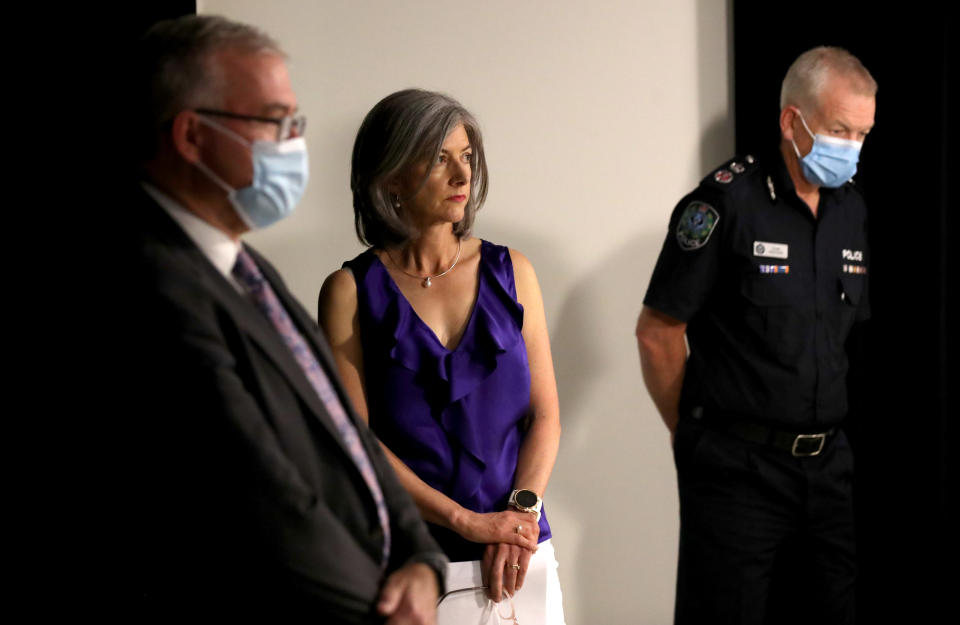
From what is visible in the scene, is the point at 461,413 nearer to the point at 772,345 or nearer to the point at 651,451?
the point at 772,345

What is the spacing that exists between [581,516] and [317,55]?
160cm

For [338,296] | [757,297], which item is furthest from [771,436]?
[338,296]

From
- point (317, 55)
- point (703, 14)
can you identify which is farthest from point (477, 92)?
point (703, 14)

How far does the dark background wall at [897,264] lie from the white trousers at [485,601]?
144 cm

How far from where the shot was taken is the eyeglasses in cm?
134

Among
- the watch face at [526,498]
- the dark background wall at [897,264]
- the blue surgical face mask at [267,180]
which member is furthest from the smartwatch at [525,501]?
the dark background wall at [897,264]

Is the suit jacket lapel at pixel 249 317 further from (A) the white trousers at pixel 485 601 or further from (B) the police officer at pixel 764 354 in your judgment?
(B) the police officer at pixel 764 354

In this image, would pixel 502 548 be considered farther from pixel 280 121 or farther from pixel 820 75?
pixel 820 75

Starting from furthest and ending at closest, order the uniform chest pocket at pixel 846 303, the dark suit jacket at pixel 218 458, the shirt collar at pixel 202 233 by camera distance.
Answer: the uniform chest pocket at pixel 846 303, the shirt collar at pixel 202 233, the dark suit jacket at pixel 218 458

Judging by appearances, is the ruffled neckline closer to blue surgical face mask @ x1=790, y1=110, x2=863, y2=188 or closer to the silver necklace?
the silver necklace

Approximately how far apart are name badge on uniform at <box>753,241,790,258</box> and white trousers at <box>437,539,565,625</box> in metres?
0.97

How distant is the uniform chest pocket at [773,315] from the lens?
8.18 feet

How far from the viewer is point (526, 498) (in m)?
2.11

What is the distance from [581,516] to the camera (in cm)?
316
